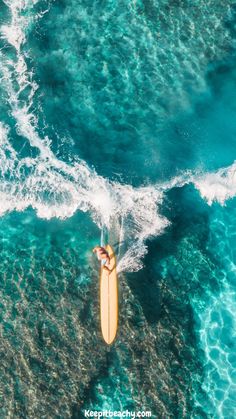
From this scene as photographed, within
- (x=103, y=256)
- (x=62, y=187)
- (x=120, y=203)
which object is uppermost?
(x=62, y=187)

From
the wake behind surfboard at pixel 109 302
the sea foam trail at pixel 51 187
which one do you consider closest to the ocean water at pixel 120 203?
the sea foam trail at pixel 51 187

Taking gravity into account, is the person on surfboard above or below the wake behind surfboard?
above

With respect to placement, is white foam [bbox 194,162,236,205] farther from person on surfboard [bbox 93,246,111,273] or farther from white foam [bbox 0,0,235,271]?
person on surfboard [bbox 93,246,111,273]

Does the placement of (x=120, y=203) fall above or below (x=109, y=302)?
above

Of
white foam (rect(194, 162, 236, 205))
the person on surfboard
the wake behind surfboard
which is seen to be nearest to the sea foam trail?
the wake behind surfboard

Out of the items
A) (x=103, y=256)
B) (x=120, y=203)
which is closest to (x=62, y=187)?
(x=120, y=203)

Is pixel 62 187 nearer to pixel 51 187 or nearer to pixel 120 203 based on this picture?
pixel 51 187
